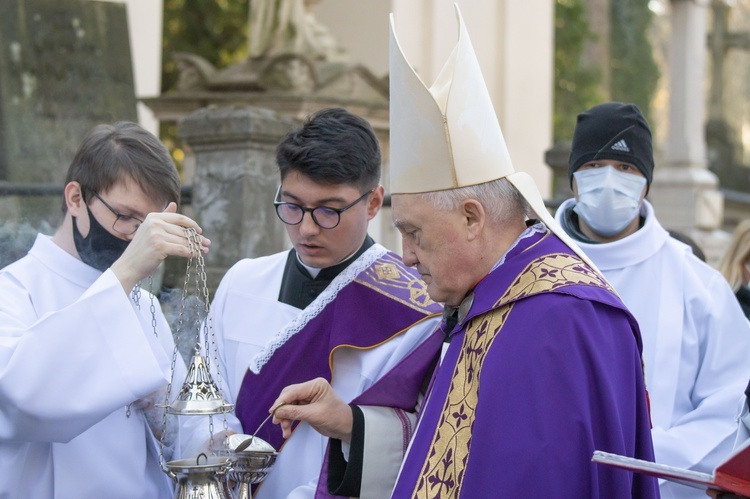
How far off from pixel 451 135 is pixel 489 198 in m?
0.20

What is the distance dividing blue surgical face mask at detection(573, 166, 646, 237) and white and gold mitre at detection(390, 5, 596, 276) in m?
1.28

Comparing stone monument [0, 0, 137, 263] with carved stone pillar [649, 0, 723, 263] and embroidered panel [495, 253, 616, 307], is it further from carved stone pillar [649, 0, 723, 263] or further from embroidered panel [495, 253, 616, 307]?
carved stone pillar [649, 0, 723, 263]

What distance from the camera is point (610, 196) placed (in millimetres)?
4078

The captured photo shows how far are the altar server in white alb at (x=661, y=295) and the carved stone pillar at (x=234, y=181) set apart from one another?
2.17 meters

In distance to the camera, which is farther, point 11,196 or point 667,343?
point 11,196

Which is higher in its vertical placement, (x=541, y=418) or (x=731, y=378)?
(x=541, y=418)

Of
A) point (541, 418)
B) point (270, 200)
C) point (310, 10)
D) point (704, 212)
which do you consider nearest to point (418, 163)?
point (541, 418)

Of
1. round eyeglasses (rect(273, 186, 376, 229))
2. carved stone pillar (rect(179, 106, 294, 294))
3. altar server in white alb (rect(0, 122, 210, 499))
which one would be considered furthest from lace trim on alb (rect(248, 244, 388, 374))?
carved stone pillar (rect(179, 106, 294, 294))

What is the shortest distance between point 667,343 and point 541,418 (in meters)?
1.61

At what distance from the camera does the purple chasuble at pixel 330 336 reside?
11.1ft

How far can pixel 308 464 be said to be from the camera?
3404 mm

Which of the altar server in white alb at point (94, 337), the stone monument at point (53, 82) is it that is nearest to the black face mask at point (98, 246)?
the altar server in white alb at point (94, 337)

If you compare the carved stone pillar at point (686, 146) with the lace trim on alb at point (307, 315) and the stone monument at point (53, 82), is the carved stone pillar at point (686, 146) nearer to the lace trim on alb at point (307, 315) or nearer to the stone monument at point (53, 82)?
the stone monument at point (53, 82)

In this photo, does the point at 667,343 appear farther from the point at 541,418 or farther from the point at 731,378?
the point at 541,418
